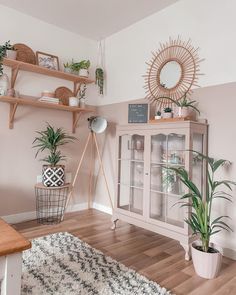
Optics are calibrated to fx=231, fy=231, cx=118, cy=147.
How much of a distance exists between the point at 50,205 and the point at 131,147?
1411 millimetres

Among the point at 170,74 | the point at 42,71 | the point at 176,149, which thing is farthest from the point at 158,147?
the point at 42,71

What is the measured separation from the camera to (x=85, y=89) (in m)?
3.59

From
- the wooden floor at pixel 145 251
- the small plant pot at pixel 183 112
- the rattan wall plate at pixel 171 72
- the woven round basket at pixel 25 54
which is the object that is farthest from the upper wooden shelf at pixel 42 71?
the wooden floor at pixel 145 251

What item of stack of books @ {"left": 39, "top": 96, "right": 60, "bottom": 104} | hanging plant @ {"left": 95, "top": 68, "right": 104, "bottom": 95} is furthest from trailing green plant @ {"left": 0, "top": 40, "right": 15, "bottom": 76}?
hanging plant @ {"left": 95, "top": 68, "right": 104, "bottom": 95}

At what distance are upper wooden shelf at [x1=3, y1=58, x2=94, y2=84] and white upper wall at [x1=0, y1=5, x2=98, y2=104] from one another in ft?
0.25

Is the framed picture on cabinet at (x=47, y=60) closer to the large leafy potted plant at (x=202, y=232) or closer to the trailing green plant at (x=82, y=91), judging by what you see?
the trailing green plant at (x=82, y=91)

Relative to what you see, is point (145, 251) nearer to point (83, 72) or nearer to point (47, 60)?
point (83, 72)

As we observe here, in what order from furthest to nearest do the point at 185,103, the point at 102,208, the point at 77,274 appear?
1. the point at 102,208
2. the point at 185,103
3. the point at 77,274

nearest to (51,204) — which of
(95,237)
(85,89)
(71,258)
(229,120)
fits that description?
(95,237)

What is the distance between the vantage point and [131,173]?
2.75 meters

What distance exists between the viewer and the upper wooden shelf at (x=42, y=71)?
268 cm

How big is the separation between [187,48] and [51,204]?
2606mm

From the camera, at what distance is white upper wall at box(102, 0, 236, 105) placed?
88.7 inches

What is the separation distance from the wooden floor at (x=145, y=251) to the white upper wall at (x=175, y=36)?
1699 millimetres
